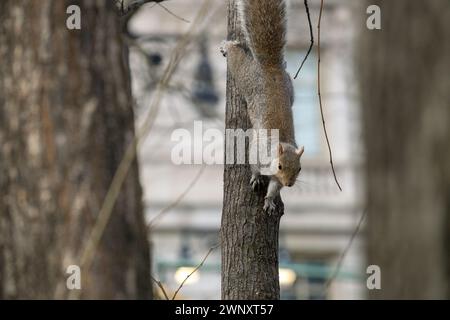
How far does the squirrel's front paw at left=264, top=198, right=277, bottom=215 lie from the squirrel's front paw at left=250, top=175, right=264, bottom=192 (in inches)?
2.6

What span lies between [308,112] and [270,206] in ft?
35.7

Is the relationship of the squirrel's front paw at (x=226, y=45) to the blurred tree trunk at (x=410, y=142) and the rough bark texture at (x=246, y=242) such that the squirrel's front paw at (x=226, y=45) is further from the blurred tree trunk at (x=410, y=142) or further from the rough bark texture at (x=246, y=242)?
the blurred tree trunk at (x=410, y=142)

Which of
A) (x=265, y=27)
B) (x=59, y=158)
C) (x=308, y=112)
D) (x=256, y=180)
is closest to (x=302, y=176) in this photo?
(x=308, y=112)

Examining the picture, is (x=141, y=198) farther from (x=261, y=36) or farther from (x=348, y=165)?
(x=348, y=165)

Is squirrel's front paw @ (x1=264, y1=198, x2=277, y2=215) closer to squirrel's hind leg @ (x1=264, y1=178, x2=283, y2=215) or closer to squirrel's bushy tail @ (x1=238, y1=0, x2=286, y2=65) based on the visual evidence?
squirrel's hind leg @ (x1=264, y1=178, x2=283, y2=215)

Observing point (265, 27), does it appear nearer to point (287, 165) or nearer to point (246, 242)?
point (287, 165)

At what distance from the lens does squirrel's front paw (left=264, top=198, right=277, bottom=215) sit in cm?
277

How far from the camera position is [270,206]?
2.79 metres

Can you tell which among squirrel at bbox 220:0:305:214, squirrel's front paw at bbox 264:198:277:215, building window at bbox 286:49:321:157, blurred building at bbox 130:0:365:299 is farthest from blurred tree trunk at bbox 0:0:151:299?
building window at bbox 286:49:321:157

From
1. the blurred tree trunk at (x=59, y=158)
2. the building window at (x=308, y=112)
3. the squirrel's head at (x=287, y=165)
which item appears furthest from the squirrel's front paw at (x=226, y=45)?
the building window at (x=308, y=112)

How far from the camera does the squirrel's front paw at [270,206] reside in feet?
9.10

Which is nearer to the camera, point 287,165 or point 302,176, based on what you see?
point 287,165

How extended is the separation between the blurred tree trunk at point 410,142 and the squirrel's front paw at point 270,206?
1.58m
